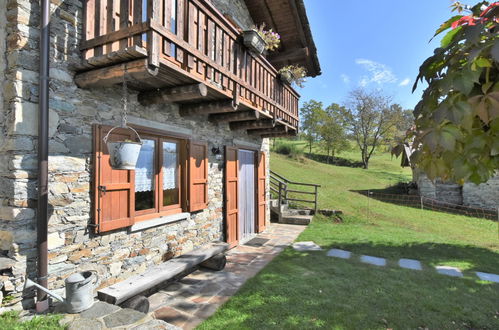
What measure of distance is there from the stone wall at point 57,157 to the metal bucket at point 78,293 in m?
0.30

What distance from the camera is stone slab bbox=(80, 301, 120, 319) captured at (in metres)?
2.70

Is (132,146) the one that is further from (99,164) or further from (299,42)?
(299,42)

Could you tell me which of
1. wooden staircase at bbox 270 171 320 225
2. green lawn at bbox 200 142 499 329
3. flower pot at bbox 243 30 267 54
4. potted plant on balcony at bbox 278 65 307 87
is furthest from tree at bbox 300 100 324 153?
flower pot at bbox 243 30 267 54

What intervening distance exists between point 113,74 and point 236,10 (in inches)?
198

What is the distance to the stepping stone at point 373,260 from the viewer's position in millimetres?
5743

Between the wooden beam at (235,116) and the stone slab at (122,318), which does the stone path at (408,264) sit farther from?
the stone slab at (122,318)

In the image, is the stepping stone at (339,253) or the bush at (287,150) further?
the bush at (287,150)

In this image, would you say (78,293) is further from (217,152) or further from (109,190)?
(217,152)

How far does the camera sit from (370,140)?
29.2m

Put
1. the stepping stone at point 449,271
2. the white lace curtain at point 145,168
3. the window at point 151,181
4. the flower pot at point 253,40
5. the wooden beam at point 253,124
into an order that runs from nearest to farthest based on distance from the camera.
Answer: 1. the window at point 151,181
2. the white lace curtain at point 145,168
3. the flower pot at point 253,40
4. the stepping stone at point 449,271
5. the wooden beam at point 253,124

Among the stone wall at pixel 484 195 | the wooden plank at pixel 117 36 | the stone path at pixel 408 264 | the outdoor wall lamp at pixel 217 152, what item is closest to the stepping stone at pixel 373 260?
the stone path at pixel 408 264

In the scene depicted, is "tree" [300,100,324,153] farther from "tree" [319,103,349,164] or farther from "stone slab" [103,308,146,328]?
"stone slab" [103,308,146,328]

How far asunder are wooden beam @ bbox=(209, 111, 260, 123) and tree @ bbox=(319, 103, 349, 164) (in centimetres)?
2498

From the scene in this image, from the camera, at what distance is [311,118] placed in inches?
1192
